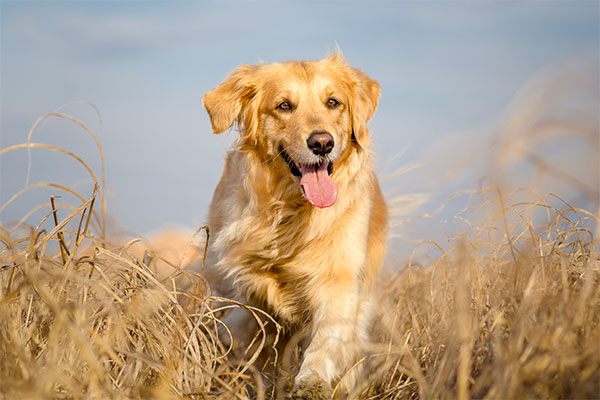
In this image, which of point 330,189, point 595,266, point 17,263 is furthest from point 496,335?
point 17,263

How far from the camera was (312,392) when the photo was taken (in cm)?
283

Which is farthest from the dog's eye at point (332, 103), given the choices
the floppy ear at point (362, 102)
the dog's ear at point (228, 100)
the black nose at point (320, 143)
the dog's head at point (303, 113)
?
the dog's ear at point (228, 100)

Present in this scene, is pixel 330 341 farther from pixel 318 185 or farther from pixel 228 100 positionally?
pixel 228 100

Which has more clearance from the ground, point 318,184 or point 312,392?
point 318,184

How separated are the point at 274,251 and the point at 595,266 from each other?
1.85 metres

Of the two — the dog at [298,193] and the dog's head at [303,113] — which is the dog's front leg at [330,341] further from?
the dog's head at [303,113]

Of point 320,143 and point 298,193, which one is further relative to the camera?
point 298,193

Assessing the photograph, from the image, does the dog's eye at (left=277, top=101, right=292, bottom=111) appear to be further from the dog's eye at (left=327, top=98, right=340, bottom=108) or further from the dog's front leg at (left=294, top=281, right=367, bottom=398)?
the dog's front leg at (left=294, top=281, right=367, bottom=398)

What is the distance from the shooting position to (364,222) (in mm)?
3738

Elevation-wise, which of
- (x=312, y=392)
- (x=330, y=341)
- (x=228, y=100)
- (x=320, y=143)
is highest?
(x=228, y=100)

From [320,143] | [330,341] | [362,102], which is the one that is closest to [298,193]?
[320,143]

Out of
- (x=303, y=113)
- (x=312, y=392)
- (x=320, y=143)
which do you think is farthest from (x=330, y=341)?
(x=303, y=113)

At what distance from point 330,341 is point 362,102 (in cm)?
168

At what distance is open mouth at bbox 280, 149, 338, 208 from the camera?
348 centimetres
